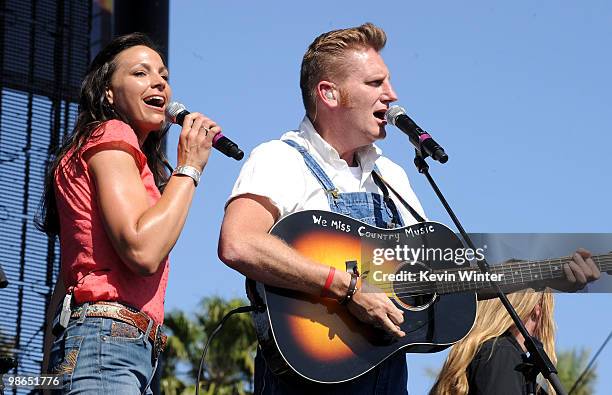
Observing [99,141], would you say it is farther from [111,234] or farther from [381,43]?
[381,43]

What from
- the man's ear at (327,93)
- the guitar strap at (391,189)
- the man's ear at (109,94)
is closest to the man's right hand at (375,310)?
the guitar strap at (391,189)

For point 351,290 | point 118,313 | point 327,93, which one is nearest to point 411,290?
point 351,290

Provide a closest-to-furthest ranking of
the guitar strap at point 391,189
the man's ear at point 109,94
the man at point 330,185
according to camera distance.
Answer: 1. the man's ear at point 109,94
2. the man at point 330,185
3. the guitar strap at point 391,189

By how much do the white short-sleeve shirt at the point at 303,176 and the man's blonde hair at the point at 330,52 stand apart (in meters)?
0.14

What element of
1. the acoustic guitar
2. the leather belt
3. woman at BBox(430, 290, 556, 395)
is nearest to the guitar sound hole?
the acoustic guitar

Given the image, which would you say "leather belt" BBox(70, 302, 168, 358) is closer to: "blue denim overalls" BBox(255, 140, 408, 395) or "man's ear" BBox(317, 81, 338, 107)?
"blue denim overalls" BBox(255, 140, 408, 395)

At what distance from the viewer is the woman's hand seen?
3799 mm

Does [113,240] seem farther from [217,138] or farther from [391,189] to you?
[391,189]

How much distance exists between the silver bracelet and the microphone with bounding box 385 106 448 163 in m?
0.92

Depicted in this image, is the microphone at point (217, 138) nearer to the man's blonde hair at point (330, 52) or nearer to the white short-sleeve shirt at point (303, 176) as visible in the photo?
the white short-sleeve shirt at point (303, 176)

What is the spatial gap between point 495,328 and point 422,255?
3.09 feet

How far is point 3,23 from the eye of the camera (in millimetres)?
8906

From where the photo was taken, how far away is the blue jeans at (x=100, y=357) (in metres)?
3.48

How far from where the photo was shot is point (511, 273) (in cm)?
426
